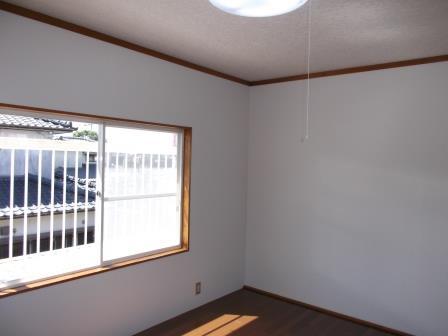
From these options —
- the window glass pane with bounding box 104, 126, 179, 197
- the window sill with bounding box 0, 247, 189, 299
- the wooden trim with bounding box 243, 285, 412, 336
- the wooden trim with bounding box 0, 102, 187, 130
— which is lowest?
the wooden trim with bounding box 243, 285, 412, 336

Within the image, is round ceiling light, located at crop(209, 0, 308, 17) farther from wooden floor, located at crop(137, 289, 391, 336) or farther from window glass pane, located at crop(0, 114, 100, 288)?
wooden floor, located at crop(137, 289, 391, 336)

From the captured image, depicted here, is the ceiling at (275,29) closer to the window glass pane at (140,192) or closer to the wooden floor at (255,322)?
the window glass pane at (140,192)

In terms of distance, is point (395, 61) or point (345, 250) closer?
point (395, 61)

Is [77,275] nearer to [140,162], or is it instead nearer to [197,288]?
[140,162]

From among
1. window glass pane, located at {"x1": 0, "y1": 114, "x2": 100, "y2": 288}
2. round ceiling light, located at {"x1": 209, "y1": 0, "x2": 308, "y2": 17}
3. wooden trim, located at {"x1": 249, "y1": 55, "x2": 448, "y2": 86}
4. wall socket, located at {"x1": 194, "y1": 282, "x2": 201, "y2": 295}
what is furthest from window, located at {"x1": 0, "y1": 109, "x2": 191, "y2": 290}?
round ceiling light, located at {"x1": 209, "y1": 0, "x2": 308, "y2": 17}

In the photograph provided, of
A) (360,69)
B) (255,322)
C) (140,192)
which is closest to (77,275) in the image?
(140,192)

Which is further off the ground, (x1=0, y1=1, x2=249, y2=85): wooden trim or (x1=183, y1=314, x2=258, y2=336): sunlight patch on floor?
(x1=0, y1=1, x2=249, y2=85): wooden trim

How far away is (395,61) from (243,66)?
1.40 metres

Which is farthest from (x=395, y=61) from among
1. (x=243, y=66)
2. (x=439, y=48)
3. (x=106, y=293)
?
(x=106, y=293)

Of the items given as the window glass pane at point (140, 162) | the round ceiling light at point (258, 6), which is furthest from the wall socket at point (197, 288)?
the round ceiling light at point (258, 6)

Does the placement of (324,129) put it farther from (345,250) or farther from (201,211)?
(201,211)

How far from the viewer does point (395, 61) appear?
126 inches

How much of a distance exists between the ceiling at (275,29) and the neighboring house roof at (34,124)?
2.41ft

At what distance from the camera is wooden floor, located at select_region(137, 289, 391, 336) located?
3.18m
